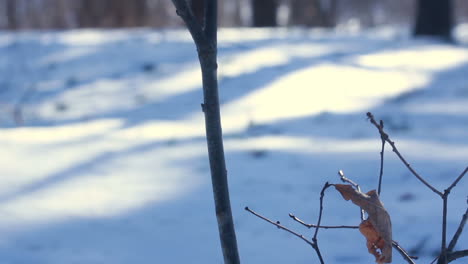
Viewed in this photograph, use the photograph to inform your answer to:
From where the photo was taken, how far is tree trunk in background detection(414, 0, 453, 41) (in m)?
9.63

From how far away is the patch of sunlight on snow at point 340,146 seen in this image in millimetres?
3566

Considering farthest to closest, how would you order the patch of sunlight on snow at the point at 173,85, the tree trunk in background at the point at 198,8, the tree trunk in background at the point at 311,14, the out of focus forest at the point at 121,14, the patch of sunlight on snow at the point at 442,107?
the tree trunk in background at the point at 311,14, the out of focus forest at the point at 121,14, the patch of sunlight on snow at the point at 173,85, the patch of sunlight on snow at the point at 442,107, the tree trunk in background at the point at 198,8

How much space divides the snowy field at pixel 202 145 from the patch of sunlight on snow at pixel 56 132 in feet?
0.05

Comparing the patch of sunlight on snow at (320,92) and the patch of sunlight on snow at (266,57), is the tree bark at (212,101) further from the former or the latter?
the patch of sunlight on snow at (266,57)

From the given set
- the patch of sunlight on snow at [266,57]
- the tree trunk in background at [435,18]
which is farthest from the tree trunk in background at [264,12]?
the patch of sunlight on snow at [266,57]

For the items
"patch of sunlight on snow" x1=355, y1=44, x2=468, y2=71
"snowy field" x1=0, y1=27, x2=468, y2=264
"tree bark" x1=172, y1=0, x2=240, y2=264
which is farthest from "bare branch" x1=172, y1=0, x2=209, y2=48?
"patch of sunlight on snow" x1=355, y1=44, x2=468, y2=71

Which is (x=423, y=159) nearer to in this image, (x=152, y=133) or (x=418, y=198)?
(x=418, y=198)

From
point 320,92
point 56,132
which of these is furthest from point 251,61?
point 56,132

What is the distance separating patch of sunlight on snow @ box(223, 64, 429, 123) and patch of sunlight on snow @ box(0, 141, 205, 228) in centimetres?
140

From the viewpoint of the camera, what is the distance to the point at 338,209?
2.83m

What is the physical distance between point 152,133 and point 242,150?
0.82 meters

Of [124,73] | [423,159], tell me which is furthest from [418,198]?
[124,73]

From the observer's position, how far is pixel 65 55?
24.2 feet

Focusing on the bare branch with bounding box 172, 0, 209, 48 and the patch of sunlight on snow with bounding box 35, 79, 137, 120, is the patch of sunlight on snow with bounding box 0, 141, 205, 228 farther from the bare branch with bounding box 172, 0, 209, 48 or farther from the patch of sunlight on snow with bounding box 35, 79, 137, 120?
the bare branch with bounding box 172, 0, 209, 48
